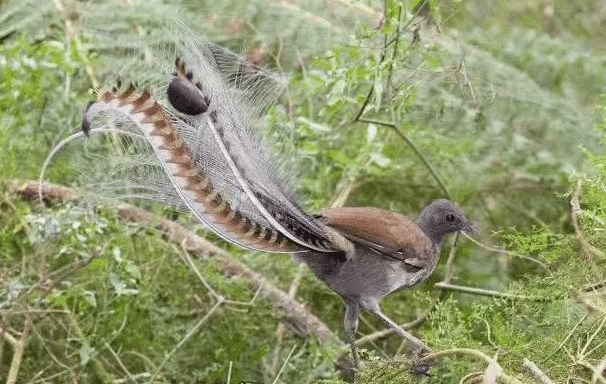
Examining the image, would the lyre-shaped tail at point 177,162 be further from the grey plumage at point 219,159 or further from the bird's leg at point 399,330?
the bird's leg at point 399,330

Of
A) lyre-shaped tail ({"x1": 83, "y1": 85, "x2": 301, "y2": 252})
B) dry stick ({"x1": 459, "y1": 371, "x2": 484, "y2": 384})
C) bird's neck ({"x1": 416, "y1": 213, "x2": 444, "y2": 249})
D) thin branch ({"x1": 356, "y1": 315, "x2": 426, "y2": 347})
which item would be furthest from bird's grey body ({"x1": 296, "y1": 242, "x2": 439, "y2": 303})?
dry stick ({"x1": 459, "y1": 371, "x2": 484, "y2": 384})

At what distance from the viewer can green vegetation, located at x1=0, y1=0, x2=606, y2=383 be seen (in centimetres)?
258

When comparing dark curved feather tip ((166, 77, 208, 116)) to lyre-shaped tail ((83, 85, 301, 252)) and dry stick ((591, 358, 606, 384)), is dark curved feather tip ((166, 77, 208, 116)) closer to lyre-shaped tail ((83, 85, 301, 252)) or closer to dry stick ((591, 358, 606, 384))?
lyre-shaped tail ((83, 85, 301, 252))

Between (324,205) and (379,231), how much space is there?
42.2 inches

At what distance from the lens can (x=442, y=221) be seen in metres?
3.19

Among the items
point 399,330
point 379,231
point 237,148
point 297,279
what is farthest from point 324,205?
point 237,148

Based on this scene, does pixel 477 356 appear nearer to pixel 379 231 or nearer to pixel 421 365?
pixel 421 365

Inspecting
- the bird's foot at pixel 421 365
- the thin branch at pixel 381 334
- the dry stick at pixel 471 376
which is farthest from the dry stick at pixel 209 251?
the dry stick at pixel 471 376

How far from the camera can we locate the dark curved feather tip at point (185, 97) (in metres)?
2.43

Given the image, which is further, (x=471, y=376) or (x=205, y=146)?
(x=205, y=146)

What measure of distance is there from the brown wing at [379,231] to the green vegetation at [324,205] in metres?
0.13

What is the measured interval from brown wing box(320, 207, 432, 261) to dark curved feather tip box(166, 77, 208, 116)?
1.99 feet

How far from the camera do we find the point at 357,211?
3.00 meters

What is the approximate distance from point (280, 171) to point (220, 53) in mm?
319
